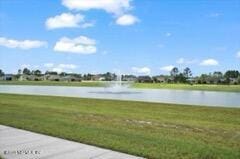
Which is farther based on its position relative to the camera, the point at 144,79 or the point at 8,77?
the point at 8,77

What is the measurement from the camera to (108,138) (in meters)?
8.60

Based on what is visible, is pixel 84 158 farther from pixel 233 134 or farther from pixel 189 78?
pixel 189 78

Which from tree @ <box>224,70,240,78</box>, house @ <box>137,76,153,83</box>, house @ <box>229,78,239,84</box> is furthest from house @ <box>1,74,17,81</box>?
house @ <box>229,78,239,84</box>

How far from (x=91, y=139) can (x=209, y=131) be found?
4371 millimetres

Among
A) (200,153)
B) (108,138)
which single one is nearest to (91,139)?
(108,138)

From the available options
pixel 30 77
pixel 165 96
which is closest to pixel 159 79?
pixel 30 77

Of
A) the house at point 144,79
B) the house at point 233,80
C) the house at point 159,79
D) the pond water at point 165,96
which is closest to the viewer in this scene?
the pond water at point 165,96

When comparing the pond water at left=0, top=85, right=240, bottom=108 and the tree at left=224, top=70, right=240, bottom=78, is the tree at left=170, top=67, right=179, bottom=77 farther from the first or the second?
the pond water at left=0, top=85, right=240, bottom=108

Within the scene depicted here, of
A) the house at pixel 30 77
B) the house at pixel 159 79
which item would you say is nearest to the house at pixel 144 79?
the house at pixel 159 79

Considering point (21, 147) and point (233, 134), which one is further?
point (233, 134)

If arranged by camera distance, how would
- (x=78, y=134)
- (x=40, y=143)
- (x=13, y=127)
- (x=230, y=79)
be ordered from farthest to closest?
(x=230, y=79) → (x=13, y=127) → (x=78, y=134) → (x=40, y=143)

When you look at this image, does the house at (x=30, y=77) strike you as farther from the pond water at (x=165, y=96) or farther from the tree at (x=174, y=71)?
the pond water at (x=165, y=96)

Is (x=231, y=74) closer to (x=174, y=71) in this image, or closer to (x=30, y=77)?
(x=174, y=71)

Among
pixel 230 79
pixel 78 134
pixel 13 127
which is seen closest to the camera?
pixel 78 134
